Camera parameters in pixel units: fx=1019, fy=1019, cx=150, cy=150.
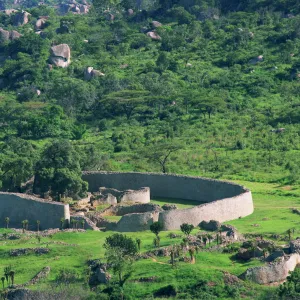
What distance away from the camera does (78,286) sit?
4534 centimetres

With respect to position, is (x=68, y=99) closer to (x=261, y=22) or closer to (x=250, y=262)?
(x=261, y=22)

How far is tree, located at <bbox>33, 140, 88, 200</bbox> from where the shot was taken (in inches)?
2611

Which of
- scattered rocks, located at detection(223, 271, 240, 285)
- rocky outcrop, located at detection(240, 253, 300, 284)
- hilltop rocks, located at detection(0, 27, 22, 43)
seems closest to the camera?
scattered rocks, located at detection(223, 271, 240, 285)

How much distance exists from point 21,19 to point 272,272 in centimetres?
11092

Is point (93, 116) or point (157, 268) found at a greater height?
point (93, 116)

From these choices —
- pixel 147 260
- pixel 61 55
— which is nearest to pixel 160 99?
pixel 61 55

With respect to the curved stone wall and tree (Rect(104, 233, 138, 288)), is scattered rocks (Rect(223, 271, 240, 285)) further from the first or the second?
the curved stone wall

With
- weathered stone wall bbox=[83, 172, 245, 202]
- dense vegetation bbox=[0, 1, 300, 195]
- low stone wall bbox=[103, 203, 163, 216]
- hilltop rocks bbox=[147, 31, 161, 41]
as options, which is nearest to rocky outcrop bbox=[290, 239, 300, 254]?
low stone wall bbox=[103, 203, 163, 216]

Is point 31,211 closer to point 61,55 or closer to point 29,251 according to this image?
point 29,251

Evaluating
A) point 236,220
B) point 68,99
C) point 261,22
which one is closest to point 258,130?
point 68,99

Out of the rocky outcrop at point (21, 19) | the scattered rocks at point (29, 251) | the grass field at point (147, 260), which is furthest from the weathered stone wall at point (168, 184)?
the rocky outcrop at point (21, 19)

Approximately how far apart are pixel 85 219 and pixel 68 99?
47.5m

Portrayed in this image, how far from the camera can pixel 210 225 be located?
2272 inches

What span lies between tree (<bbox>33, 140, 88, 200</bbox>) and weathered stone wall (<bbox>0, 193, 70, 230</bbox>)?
13.5 ft
